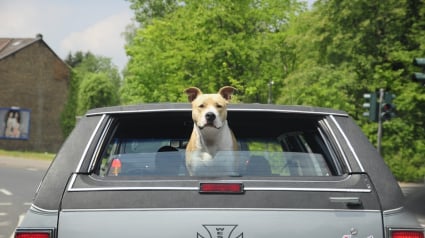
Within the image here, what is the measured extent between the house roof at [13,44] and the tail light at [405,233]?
65.4 meters

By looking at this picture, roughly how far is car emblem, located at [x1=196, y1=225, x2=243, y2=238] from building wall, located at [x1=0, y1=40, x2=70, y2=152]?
214 ft

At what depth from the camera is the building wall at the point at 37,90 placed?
2591 inches

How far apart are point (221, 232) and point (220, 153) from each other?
0.79 metres

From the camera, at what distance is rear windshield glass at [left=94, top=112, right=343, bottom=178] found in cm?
335

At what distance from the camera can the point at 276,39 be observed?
→ 38281 millimetres

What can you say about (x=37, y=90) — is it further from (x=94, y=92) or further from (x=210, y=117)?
(x=210, y=117)

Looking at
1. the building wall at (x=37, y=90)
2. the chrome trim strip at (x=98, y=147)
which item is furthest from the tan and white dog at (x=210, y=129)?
the building wall at (x=37, y=90)

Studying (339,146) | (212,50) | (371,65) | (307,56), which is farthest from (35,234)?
(307,56)

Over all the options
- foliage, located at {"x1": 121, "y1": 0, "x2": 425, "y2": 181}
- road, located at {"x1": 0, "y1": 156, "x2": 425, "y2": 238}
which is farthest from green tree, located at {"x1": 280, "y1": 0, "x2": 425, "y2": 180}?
road, located at {"x1": 0, "y1": 156, "x2": 425, "y2": 238}

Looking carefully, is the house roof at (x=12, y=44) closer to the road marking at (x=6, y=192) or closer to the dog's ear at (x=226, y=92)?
the road marking at (x=6, y=192)

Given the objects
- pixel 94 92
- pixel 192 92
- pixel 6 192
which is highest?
pixel 94 92

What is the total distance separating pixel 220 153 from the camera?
3.47m

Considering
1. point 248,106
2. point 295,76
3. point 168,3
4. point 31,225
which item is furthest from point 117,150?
point 168,3

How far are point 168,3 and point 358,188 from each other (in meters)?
52.9
